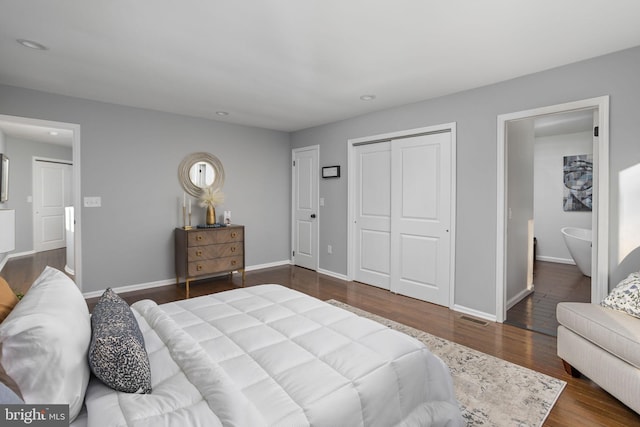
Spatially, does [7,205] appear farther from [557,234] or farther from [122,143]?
[557,234]

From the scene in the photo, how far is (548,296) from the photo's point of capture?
166 inches

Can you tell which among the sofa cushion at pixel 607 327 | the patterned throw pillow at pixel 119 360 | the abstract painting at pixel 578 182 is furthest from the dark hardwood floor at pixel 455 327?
the abstract painting at pixel 578 182

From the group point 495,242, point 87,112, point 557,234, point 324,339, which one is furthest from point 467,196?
point 87,112

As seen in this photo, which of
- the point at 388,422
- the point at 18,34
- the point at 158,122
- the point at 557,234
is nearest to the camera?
the point at 388,422

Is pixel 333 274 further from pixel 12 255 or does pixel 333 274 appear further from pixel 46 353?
pixel 12 255

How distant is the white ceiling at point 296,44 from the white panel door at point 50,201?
15.7 ft

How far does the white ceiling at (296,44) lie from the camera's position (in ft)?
6.75

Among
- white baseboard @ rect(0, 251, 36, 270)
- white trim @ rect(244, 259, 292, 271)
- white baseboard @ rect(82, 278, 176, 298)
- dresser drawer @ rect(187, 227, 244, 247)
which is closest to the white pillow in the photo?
dresser drawer @ rect(187, 227, 244, 247)

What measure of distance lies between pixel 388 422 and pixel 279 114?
410cm

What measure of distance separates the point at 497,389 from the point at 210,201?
13.4 ft

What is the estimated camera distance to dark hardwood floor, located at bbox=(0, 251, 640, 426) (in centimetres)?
197

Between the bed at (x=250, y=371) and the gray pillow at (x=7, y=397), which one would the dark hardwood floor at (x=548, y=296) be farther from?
the gray pillow at (x=7, y=397)

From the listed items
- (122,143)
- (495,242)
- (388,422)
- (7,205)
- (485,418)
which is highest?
(122,143)

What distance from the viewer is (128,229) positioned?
4.38 meters
